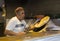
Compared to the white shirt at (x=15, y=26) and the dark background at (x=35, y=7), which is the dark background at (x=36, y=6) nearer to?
the dark background at (x=35, y=7)

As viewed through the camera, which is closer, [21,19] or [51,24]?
[21,19]

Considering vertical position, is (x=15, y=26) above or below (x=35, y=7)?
below

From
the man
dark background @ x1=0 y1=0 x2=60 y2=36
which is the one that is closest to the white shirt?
the man

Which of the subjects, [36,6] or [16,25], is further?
[36,6]

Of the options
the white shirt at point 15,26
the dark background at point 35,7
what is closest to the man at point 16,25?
the white shirt at point 15,26

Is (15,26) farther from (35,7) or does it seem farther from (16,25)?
(35,7)

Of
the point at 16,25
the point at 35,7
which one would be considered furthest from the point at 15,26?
the point at 35,7

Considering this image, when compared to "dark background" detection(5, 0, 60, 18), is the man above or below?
below

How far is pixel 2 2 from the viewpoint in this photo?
146 inches

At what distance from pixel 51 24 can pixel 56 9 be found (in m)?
0.39

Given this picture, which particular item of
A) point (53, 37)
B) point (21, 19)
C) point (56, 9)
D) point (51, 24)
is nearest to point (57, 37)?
point (53, 37)

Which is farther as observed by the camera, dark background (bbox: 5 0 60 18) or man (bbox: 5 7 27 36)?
dark background (bbox: 5 0 60 18)

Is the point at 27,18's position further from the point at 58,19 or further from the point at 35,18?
the point at 58,19

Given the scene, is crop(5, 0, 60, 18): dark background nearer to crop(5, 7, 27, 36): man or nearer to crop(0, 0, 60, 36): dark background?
crop(0, 0, 60, 36): dark background
